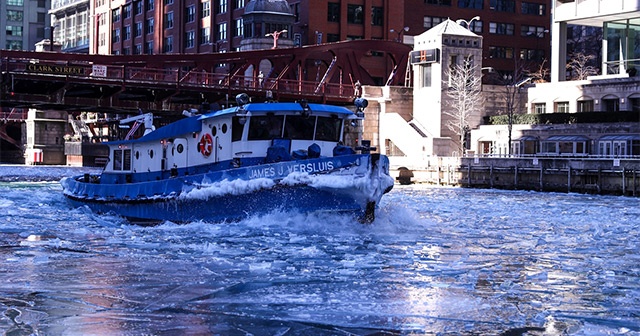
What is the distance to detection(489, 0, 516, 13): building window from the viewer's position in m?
115

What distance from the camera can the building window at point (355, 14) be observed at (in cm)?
10262

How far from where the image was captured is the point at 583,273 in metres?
19.4

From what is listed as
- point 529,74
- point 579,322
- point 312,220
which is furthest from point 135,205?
point 529,74

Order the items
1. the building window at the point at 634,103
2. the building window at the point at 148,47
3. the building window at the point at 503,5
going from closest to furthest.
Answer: the building window at the point at 634,103
the building window at the point at 503,5
the building window at the point at 148,47

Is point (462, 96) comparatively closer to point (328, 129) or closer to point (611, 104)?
point (611, 104)

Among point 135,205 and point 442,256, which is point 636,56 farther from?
point 442,256

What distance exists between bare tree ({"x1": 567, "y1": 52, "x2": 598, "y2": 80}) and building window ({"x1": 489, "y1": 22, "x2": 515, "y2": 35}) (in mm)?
8035

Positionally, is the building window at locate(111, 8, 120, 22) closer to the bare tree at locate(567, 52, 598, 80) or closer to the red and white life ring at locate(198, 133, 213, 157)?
the bare tree at locate(567, 52, 598, 80)

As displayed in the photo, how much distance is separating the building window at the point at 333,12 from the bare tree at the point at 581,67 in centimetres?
2546

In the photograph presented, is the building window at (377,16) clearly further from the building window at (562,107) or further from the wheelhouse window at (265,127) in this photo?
the wheelhouse window at (265,127)

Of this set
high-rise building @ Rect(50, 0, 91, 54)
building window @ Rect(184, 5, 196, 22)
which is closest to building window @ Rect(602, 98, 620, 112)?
building window @ Rect(184, 5, 196, 22)

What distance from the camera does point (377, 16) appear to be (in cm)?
10438

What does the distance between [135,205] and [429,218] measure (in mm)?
10458

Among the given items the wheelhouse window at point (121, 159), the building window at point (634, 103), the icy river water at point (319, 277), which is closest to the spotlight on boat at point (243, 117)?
the icy river water at point (319, 277)
